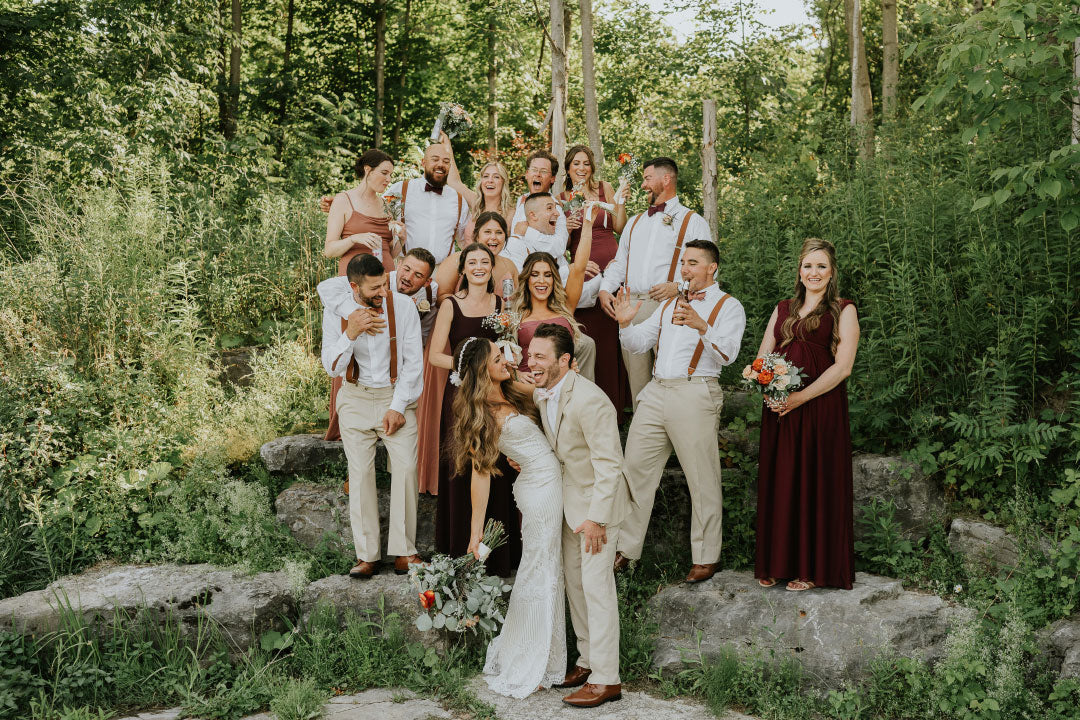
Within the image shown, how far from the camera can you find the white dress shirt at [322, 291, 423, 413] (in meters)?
6.05

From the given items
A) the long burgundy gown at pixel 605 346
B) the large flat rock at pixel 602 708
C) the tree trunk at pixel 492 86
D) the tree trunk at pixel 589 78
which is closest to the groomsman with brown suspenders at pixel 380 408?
the large flat rock at pixel 602 708

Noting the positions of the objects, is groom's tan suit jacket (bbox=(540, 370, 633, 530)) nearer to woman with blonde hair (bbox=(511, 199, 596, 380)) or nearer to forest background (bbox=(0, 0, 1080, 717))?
woman with blonde hair (bbox=(511, 199, 596, 380))

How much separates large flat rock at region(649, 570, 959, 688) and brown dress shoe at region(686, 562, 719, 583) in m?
0.05

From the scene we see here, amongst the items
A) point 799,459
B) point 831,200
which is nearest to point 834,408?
point 799,459

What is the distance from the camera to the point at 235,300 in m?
9.95

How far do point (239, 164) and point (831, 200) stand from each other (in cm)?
1007

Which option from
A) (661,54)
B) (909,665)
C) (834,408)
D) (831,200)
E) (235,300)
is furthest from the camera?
(661,54)

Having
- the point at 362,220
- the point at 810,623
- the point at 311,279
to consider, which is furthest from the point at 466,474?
the point at 311,279

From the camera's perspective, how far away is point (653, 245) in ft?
22.1

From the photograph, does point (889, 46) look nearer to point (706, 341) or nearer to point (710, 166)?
point (710, 166)

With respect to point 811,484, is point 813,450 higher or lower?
higher

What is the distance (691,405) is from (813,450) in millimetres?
828

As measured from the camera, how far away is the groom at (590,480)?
5.10 m

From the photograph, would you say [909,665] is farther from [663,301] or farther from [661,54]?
[661,54]
